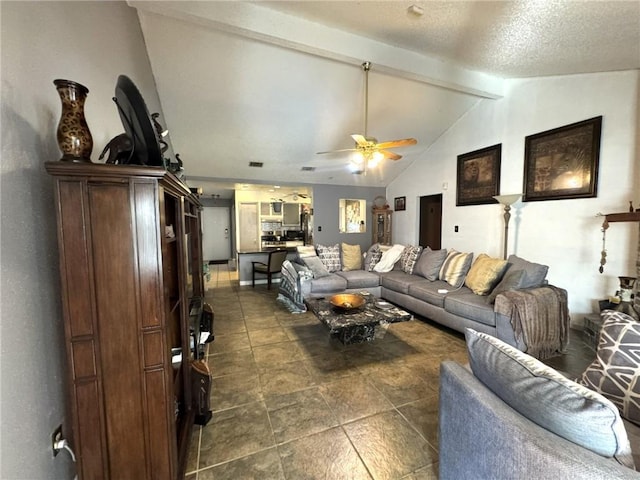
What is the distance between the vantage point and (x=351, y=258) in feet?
15.4

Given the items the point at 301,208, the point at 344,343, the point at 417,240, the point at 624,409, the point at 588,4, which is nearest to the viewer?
the point at 624,409

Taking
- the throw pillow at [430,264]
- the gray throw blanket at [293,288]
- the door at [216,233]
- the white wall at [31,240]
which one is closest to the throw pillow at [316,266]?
the gray throw blanket at [293,288]

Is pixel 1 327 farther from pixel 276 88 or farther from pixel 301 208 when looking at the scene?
pixel 301 208

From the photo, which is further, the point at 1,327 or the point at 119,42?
the point at 119,42

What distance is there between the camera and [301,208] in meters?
8.48

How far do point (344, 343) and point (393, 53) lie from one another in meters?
3.18

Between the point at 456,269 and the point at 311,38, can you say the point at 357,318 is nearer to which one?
the point at 456,269

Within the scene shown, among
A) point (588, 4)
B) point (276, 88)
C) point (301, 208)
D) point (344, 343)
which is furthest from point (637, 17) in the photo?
point (301, 208)

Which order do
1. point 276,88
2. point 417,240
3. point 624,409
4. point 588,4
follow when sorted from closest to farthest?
1. point 624,409
2. point 588,4
3. point 276,88
4. point 417,240

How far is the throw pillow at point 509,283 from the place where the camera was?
8.48 feet

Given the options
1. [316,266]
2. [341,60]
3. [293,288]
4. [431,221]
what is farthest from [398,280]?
[341,60]

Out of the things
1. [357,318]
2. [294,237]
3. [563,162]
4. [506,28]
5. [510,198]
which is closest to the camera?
[506,28]

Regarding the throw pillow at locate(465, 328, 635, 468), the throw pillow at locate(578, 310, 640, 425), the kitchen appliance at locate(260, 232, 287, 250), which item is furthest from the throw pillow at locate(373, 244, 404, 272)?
the kitchen appliance at locate(260, 232, 287, 250)

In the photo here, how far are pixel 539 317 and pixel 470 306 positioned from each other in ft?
1.84
